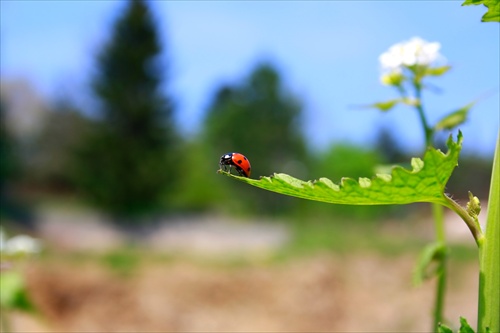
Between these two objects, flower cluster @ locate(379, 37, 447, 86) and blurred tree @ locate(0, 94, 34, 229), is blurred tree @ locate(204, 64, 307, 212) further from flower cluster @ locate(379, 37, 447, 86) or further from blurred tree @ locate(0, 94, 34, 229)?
flower cluster @ locate(379, 37, 447, 86)

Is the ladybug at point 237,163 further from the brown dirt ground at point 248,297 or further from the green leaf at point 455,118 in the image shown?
the brown dirt ground at point 248,297

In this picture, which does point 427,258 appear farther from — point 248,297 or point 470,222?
point 248,297

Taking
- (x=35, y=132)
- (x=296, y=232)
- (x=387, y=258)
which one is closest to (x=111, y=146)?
(x=35, y=132)

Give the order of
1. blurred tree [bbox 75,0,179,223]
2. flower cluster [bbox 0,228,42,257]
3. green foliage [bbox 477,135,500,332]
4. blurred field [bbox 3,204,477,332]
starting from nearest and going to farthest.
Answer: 1. green foliage [bbox 477,135,500,332]
2. flower cluster [bbox 0,228,42,257]
3. blurred field [bbox 3,204,477,332]
4. blurred tree [bbox 75,0,179,223]

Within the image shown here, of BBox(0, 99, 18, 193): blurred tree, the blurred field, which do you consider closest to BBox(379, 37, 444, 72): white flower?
the blurred field

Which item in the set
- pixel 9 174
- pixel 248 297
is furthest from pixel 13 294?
pixel 9 174
